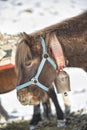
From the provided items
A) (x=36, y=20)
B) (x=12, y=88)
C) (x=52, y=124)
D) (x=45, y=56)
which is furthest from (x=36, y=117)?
(x=36, y=20)

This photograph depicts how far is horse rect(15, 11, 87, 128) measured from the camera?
3.67m

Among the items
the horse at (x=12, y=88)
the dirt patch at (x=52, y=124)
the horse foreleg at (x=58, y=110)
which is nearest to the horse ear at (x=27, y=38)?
the horse at (x=12, y=88)

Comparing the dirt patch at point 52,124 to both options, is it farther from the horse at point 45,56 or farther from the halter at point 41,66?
the halter at point 41,66

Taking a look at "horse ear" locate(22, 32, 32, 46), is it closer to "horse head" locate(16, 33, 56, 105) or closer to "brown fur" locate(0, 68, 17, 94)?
"horse head" locate(16, 33, 56, 105)

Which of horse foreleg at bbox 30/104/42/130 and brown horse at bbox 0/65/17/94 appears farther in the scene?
horse foreleg at bbox 30/104/42/130

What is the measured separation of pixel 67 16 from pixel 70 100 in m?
0.59

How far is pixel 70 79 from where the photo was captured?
3.77 meters

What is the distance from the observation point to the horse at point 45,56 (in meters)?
3.67

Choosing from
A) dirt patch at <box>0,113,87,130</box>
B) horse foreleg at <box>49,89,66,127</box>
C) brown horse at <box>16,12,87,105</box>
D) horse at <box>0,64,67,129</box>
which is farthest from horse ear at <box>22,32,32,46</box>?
dirt patch at <box>0,113,87,130</box>

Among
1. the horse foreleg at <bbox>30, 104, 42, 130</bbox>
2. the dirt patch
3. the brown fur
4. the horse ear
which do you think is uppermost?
the horse ear

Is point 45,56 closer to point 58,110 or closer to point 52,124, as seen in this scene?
point 58,110

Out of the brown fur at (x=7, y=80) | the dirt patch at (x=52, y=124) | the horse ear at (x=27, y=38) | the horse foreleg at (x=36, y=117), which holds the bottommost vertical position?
the dirt patch at (x=52, y=124)

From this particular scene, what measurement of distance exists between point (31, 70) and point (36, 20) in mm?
346

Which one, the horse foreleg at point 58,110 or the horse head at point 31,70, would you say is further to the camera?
the horse foreleg at point 58,110
